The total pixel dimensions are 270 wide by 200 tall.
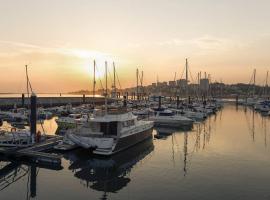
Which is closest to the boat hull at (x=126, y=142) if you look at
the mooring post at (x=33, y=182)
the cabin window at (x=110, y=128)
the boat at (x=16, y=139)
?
the cabin window at (x=110, y=128)

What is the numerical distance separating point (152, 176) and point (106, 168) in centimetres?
373

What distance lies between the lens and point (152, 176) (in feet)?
74.8

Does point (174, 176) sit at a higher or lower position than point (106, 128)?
lower

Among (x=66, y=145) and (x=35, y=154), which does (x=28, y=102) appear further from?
(x=35, y=154)

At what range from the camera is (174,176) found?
22.9 metres

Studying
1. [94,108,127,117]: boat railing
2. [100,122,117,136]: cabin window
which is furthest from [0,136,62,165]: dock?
[94,108,127,117]: boat railing

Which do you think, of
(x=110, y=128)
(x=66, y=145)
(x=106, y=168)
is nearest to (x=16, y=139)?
(x=66, y=145)

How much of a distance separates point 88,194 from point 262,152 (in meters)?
18.5

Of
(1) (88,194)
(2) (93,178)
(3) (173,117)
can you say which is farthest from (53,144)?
(3) (173,117)

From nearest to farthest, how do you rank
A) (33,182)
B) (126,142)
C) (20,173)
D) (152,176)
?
(33,182) < (152,176) < (20,173) < (126,142)

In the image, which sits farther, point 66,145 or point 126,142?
point 126,142

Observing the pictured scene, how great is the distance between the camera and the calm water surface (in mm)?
19297

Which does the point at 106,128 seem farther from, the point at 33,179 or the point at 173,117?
the point at 173,117

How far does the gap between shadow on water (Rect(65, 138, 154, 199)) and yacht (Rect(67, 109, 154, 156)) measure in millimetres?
768
